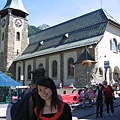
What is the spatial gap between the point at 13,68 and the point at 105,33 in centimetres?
1993

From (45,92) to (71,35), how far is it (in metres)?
30.0

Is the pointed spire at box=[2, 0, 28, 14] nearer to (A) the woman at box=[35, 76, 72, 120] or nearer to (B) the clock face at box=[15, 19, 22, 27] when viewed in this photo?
(B) the clock face at box=[15, 19, 22, 27]

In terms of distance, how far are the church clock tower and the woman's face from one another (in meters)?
37.2

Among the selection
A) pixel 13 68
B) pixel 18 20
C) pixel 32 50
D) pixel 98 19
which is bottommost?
pixel 13 68

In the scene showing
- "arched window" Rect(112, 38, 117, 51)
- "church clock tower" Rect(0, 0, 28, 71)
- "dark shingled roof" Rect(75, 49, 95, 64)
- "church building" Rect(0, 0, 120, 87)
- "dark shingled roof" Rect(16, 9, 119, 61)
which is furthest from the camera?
"church clock tower" Rect(0, 0, 28, 71)

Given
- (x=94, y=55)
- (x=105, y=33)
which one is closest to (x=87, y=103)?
(x=94, y=55)

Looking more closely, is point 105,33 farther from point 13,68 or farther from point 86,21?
point 13,68

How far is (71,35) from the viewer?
31.9 metres

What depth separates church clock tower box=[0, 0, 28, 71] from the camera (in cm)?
3884

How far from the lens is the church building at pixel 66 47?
25562 millimetres

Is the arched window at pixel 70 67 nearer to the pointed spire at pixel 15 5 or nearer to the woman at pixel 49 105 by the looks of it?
the pointed spire at pixel 15 5

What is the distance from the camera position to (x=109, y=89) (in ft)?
33.5

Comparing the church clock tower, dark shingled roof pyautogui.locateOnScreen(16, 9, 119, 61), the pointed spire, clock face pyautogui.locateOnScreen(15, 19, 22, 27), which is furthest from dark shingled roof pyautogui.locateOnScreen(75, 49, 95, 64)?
the pointed spire

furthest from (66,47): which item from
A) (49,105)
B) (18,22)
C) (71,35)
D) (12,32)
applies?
(49,105)
